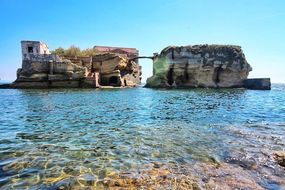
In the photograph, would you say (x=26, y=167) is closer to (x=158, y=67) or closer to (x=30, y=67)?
(x=30, y=67)

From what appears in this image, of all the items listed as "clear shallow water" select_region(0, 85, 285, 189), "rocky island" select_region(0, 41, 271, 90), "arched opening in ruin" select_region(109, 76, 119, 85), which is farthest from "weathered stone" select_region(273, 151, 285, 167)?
"arched opening in ruin" select_region(109, 76, 119, 85)

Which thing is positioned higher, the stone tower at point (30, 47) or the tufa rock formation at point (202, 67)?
the stone tower at point (30, 47)

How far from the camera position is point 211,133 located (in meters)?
10.0

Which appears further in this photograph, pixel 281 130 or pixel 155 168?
pixel 281 130

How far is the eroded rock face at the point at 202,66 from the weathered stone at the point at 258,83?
1.56m

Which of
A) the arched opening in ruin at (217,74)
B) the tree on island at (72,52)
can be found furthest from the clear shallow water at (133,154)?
the tree on island at (72,52)

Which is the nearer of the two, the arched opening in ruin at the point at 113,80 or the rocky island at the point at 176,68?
the rocky island at the point at 176,68

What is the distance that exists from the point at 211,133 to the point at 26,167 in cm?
709

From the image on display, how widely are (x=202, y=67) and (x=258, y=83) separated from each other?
15170 millimetres

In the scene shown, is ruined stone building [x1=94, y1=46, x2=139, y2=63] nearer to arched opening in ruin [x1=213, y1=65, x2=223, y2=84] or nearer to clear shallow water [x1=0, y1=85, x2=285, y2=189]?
arched opening in ruin [x1=213, y1=65, x2=223, y2=84]

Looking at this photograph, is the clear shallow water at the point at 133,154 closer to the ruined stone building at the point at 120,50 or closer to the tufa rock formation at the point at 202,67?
the tufa rock formation at the point at 202,67

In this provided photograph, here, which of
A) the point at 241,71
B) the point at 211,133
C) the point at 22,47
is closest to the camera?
the point at 211,133

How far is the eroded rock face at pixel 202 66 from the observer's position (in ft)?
192

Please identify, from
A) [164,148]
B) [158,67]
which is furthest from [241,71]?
[164,148]
